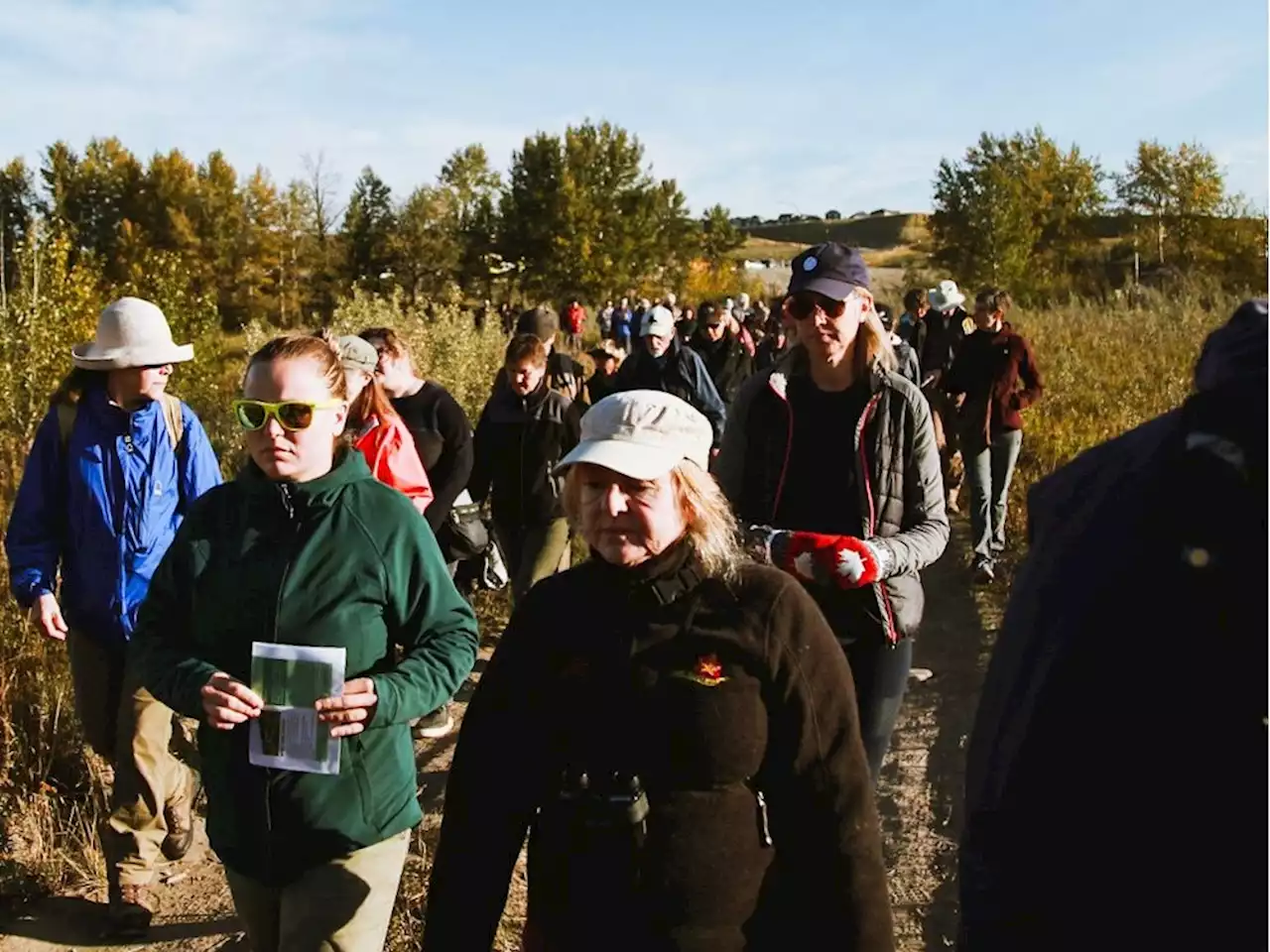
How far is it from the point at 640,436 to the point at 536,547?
3.62m

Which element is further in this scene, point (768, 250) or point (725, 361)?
point (768, 250)

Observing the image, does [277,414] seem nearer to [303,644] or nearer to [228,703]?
[303,644]

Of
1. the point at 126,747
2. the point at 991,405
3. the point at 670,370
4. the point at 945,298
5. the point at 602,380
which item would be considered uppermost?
the point at 945,298

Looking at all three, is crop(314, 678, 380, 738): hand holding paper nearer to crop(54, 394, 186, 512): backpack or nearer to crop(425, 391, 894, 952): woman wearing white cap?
crop(425, 391, 894, 952): woman wearing white cap

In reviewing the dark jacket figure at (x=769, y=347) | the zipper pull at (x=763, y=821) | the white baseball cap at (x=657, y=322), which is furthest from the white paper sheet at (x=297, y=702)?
the dark jacket figure at (x=769, y=347)

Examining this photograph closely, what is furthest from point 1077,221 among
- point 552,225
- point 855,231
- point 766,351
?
point 855,231

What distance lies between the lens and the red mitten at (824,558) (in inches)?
115

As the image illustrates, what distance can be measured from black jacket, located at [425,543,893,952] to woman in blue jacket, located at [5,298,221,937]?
2034mm

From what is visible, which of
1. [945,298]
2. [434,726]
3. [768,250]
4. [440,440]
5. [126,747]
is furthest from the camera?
[768,250]

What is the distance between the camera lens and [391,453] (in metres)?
4.20

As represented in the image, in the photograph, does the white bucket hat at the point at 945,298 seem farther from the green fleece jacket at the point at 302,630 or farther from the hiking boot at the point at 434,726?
the green fleece jacket at the point at 302,630

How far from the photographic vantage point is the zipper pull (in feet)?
6.69

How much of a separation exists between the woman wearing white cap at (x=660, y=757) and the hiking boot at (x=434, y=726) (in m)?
3.43

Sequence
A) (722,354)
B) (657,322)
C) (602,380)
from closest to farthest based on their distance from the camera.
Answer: (657,322) < (602,380) < (722,354)
